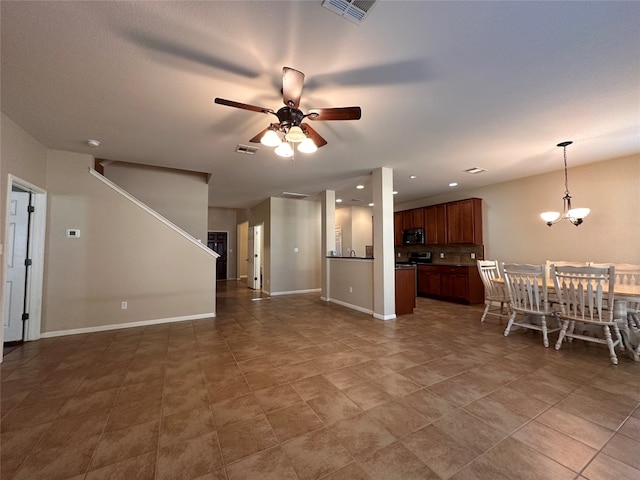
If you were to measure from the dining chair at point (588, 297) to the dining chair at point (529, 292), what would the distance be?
15 cm

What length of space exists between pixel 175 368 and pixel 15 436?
108cm

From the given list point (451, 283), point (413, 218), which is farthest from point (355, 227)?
point (451, 283)

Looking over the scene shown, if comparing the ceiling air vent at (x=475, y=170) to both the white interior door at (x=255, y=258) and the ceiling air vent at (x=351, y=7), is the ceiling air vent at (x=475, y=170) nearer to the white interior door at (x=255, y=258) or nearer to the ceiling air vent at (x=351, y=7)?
the ceiling air vent at (x=351, y=7)

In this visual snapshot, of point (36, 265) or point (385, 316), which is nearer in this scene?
point (36, 265)

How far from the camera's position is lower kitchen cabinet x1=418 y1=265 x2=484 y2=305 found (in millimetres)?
5680

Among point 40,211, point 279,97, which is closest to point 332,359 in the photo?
point 279,97

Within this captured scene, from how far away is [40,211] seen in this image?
354cm

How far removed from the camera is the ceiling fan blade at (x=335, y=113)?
6.65 feet

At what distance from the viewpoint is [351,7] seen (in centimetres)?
153

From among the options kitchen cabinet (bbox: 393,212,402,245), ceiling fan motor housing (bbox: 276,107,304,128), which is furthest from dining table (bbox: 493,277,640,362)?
kitchen cabinet (bbox: 393,212,402,245)

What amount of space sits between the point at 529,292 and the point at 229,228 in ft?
30.5

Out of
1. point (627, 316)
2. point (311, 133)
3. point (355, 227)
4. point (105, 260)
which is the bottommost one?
point (627, 316)

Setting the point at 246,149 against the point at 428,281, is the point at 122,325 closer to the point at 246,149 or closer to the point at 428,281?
the point at 246,149

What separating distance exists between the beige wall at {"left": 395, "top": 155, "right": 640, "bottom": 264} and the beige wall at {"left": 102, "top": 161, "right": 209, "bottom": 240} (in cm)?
634
